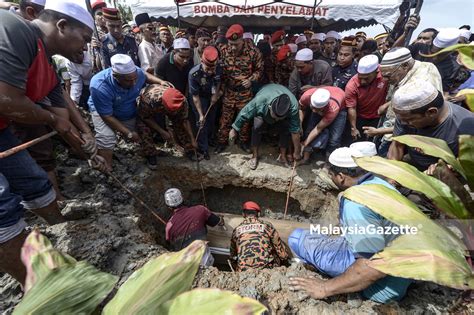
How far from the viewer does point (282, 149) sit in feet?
13.9

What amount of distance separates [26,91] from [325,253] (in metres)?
2.66

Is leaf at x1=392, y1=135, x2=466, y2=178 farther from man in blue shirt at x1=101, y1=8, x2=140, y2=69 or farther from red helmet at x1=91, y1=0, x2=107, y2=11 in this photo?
red helmet at x1=91, y1=0, x2=107, y2=11

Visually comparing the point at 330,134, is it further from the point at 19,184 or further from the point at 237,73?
the point at 19,184

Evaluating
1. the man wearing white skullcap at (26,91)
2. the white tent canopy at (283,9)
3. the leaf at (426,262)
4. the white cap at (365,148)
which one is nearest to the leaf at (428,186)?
the leaf at (426,262)

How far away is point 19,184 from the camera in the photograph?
191 cm

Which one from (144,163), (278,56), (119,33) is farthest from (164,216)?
(278,56)

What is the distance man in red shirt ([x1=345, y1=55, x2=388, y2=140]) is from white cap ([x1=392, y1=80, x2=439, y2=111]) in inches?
70.4

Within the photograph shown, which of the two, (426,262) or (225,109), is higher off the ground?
(426,262)

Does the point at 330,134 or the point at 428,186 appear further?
the point at 330,134

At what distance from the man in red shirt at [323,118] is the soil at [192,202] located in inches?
13.8

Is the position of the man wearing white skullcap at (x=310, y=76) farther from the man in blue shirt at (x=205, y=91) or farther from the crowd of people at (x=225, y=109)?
the man in blue shirt at (x=205, y=91)

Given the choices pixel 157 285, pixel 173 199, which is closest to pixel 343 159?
pixel 157 285

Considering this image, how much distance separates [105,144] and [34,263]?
9.27ft

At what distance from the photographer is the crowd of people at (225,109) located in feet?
5.73
